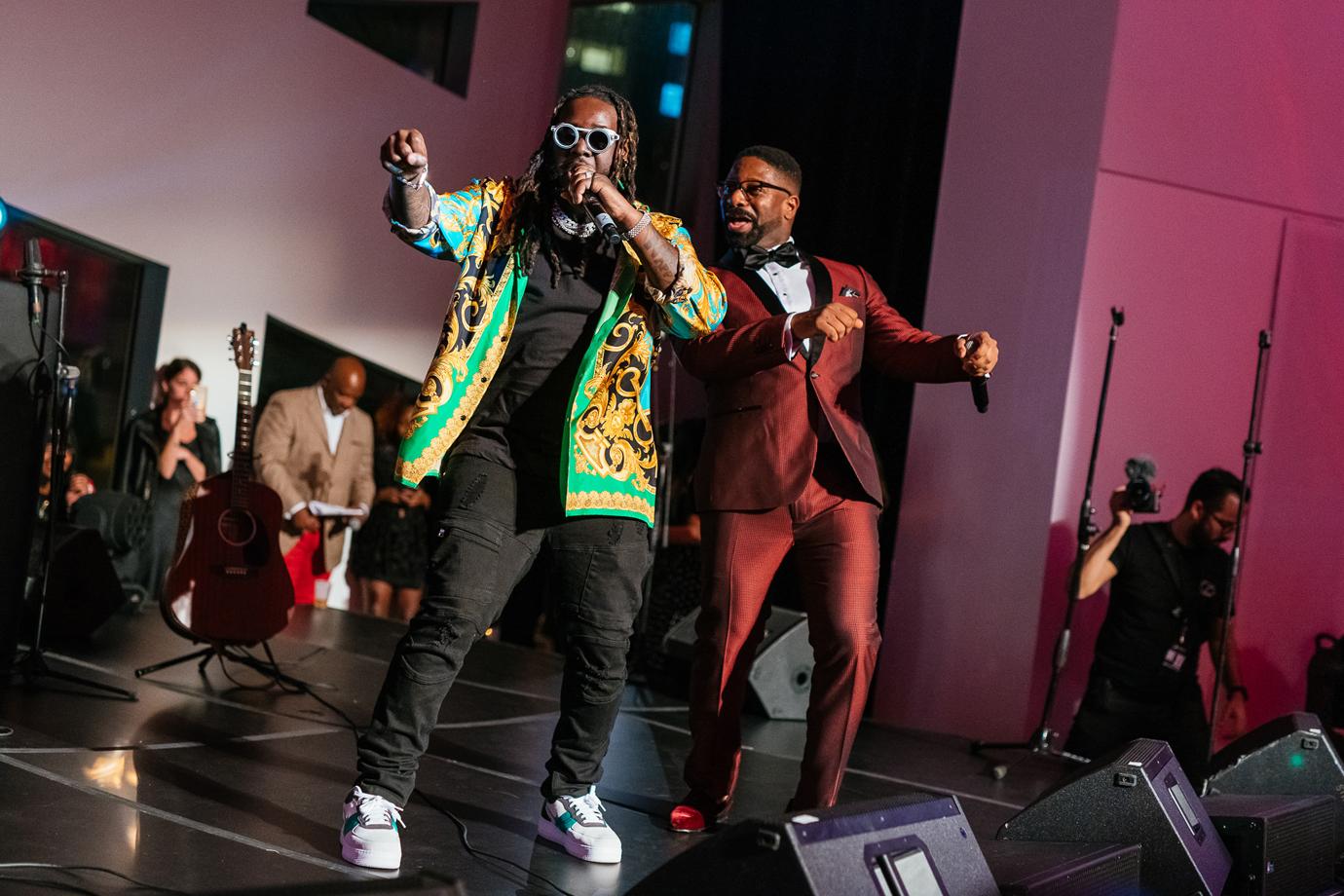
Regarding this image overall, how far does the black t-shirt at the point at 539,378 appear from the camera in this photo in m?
2.82

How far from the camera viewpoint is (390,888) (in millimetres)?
1698

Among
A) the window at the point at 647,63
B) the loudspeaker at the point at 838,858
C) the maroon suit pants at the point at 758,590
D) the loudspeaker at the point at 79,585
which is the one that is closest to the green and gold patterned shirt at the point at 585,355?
the maroon suit pants at the point at 758,590

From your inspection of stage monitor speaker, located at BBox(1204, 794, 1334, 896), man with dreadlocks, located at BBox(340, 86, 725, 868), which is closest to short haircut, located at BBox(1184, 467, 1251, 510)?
stage monitor speaker, located at BBox(1204, 794, 1334, 896)

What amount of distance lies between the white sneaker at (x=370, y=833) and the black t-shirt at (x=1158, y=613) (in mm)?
3689

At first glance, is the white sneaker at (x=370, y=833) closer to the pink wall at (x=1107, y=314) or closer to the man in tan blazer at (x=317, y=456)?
the pink wall at (x=1107, y=314)

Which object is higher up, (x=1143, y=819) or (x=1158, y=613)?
(x=1158, y=613)

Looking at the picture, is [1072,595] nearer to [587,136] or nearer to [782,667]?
[782,667]

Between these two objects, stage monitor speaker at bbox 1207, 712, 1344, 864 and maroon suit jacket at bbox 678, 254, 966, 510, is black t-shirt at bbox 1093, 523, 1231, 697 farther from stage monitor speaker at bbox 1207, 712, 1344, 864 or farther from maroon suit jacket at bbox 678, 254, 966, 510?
maroon suit jacket at bbox 678, 254, 966, 510

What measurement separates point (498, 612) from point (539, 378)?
0.49 meters

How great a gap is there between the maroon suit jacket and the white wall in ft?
15.6

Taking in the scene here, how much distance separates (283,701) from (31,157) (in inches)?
152

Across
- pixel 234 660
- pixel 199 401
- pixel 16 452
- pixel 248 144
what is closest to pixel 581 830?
pixel 16 452

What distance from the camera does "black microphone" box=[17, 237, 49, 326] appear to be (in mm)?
3951

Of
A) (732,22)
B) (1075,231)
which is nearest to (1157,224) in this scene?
(1075,231)
